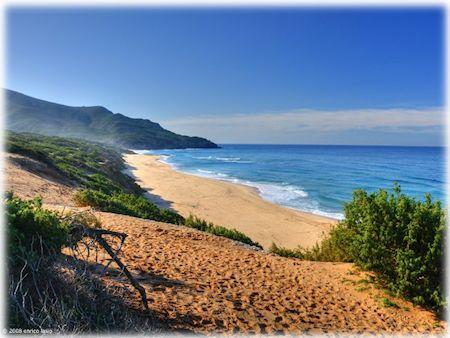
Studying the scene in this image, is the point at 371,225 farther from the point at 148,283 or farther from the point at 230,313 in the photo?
the point at 148,283

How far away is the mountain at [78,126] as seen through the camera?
456 ft

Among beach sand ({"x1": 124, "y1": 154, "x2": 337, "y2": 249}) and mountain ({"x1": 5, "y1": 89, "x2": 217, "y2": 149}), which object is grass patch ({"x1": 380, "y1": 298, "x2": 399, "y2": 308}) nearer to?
beach sand ({"x1": 124, "y1": 154, "x2": 337, "y2": 249})

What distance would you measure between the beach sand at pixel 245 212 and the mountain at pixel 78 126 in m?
113

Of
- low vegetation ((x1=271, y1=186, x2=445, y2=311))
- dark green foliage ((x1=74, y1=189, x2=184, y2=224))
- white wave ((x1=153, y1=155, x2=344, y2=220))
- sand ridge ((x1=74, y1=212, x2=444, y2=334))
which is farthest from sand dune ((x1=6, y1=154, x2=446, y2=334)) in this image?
white wave ((x1=153, y1=155, x2=344, y2=220))

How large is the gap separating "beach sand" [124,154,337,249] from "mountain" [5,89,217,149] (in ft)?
372

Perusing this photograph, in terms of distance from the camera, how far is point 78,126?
164500 millimetres

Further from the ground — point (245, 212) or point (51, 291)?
point (51, 291)

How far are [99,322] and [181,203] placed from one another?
20.8 metres

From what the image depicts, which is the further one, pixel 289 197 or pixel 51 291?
pixel 289 197

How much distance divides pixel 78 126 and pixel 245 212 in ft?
531

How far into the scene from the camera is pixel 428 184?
41.6 m

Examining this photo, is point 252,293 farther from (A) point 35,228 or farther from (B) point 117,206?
(B) point 117,206

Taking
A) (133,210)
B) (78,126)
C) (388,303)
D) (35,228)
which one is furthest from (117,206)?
(78,126)

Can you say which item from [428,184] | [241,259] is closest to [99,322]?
[241,259]
